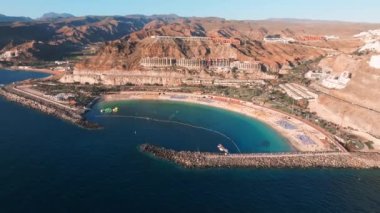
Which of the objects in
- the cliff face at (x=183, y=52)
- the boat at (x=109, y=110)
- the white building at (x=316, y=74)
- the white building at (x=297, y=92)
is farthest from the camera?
the cliff face at (x=183, y=52)

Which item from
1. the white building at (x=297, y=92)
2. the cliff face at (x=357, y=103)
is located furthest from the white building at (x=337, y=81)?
the white building at (x=297, y=92)

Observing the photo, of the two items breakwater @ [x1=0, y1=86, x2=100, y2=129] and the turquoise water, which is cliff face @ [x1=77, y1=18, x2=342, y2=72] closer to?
breakwater @ [x1=0, y1=86, x2=100, y2=129]

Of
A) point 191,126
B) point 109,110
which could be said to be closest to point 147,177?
point 191,126

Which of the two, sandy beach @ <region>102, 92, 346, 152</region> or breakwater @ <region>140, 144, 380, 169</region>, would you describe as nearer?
breakwater @ <region>140, 144, 380, 169</region>

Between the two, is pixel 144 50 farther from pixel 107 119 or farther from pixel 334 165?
pixel 334 165

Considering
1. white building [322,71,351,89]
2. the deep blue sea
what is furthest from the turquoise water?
white building [322,71,351,89]

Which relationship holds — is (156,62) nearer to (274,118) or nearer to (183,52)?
(183,52)

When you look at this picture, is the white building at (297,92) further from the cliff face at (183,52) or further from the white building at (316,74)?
the cliff face at (183,52)
